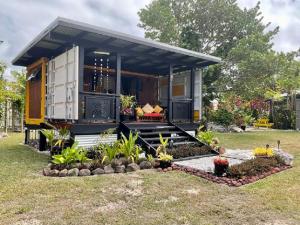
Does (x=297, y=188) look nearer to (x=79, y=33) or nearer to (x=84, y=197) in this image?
Answer: (x=84, y=197)

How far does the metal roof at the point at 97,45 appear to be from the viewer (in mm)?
8279

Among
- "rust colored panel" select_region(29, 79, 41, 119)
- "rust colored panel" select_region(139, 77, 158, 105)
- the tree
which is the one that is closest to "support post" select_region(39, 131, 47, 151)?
"rust colored panel" select_region(29, 79, 41, 119)

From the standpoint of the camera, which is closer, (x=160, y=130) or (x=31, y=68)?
→ (x=160, y=130)

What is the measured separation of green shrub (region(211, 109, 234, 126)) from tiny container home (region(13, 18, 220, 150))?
7.38 m

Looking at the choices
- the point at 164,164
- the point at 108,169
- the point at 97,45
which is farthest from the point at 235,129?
the point at 108,169

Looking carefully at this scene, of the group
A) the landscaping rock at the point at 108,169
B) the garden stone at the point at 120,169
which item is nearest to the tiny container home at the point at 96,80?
the garden stone at the point at 120,169

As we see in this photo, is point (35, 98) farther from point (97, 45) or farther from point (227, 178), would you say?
point (227, 178)

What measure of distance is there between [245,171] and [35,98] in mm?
10017

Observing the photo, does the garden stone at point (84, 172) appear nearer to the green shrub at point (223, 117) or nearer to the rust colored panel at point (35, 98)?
the rust colored panel at point (35, 98)

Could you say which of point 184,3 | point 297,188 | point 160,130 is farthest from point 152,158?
point 184,3

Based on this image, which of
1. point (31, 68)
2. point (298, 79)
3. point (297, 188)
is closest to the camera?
point (297, 188)

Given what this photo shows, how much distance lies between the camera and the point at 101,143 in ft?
29.6

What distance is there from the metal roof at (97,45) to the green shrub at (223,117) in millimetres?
9117

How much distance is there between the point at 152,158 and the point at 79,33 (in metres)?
4.42
